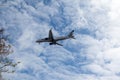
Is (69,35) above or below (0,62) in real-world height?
above

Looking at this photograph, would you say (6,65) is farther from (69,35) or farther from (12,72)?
(69,35)

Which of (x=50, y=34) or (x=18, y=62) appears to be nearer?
(x=18, y=62)

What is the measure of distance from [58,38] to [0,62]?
2032 cm

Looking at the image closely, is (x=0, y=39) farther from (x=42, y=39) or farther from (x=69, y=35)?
(x=69, y=35)

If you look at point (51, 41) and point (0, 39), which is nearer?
point (0, 39)

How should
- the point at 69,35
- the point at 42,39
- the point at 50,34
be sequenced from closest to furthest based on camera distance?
the point at 50,34 < the point at 42,39 < the point at 69,35

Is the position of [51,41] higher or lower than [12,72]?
higher

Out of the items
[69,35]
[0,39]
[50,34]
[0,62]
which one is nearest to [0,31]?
[0,39]

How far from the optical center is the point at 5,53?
58.4m

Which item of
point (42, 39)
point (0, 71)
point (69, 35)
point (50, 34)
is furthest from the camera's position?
point (69, 35)

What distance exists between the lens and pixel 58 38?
243 ft

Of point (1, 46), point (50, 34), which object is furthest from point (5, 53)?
point (50, 34)

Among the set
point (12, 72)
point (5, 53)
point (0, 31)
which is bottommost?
point (12, 72)

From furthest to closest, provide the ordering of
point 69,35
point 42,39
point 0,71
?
point 69,35 < point 42,39 < point 0,71
